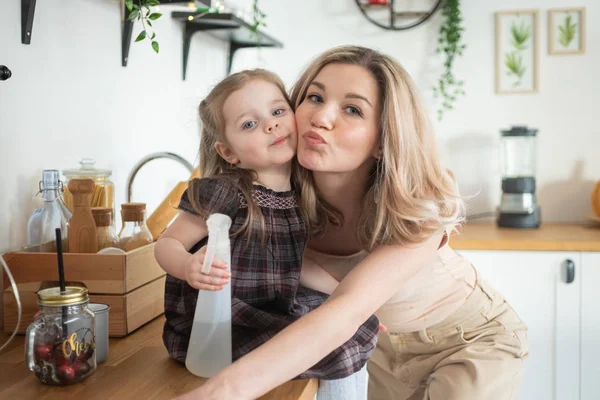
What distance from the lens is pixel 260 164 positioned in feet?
3.73

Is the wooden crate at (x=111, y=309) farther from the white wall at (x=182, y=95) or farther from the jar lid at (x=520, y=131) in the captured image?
the jar lid at (x=520, y=131)

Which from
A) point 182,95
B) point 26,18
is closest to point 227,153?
point 26,18

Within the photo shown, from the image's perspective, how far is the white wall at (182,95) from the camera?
1383 millimetres

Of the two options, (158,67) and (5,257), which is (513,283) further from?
(5,257)

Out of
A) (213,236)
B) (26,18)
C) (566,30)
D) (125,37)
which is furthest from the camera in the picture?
(566,30)

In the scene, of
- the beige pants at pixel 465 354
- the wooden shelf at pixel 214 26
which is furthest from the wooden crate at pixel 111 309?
the wooden shelf at pixel 214 26

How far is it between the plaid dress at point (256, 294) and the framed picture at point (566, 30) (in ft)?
7.12

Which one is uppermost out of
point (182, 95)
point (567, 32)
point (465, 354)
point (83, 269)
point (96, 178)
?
point (567, 32)

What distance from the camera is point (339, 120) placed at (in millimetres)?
1170

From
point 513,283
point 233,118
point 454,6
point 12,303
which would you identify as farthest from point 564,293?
point 12,303

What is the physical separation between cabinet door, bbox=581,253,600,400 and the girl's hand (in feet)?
Result: 6.04

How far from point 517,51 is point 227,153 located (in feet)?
6.94

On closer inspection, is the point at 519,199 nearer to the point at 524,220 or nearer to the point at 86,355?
the point at 524,220

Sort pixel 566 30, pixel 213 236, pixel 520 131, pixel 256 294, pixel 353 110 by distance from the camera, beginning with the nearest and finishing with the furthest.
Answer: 1. pixel 213 236
2. pixel 256 294
3. pixel 353 110
4. pixel 520 131
5. pixel 566 30
